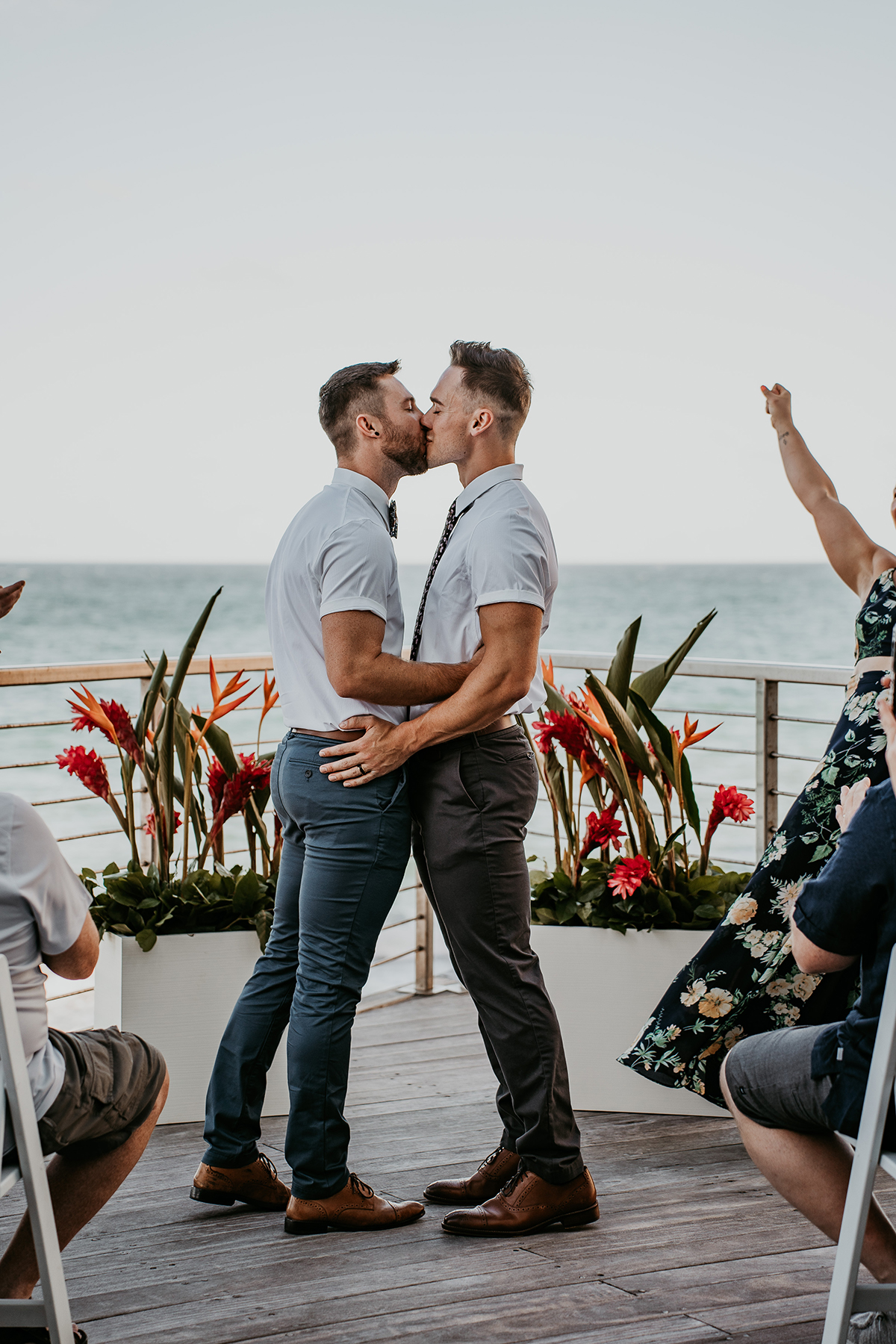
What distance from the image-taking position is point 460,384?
83.5 inches

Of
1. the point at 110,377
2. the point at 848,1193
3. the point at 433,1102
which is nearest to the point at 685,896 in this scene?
the point at 433,1102

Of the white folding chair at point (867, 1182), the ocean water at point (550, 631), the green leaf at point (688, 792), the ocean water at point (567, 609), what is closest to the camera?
the white folding chair at point (867, 1182)

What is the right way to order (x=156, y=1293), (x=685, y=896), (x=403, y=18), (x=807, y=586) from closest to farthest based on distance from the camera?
(x=156, y=1293)
(x=685, y=896)
(x=403, y=18)
(x=807, y=586)

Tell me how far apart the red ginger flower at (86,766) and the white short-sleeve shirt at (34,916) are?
100 cm

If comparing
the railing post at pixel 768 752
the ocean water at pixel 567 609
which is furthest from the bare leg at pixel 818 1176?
the ocean water at pixel 567 609

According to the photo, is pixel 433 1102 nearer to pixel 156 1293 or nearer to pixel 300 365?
pixel 156 1293

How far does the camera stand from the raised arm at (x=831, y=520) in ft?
6.69

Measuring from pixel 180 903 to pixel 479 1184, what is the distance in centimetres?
90

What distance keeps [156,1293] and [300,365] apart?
19880 mm

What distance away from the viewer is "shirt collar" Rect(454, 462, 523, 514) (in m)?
2.12

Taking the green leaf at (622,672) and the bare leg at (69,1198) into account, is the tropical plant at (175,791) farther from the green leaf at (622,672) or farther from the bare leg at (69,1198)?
the bare leg at (69,1198)

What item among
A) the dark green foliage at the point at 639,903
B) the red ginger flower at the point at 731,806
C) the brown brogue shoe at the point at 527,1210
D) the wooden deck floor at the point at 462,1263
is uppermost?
the red ginger flower at the point at 731,806

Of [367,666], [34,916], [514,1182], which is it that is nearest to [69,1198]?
[34,916]

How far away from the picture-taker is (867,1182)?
1.33 meters
